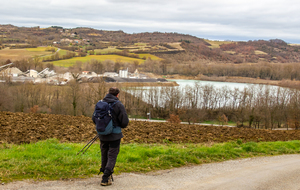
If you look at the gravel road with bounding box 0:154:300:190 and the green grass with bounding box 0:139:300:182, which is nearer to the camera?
the gravel road with bounding box 0:154:300:190

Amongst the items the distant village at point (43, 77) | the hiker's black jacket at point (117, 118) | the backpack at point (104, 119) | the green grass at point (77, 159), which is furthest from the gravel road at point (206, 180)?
the distant village at point (43, 77)

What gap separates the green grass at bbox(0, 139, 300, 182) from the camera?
6.49m

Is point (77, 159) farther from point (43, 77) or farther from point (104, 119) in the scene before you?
point (43, 77)

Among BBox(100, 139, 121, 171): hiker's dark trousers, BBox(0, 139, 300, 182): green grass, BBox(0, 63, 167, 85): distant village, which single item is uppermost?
BBox(100, 139, 121, 171): hiker's dark trousers

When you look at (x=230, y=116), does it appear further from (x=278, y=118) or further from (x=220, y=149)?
(x=220, y=149)

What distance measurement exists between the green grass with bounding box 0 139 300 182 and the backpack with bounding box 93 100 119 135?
164 cm

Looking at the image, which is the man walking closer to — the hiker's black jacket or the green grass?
the hiker's black jacket

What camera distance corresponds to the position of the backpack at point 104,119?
19.4 feet

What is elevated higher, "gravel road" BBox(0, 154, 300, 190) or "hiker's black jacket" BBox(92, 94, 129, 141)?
"hiker's black jacket" BBox(92, 94, 129, 141)

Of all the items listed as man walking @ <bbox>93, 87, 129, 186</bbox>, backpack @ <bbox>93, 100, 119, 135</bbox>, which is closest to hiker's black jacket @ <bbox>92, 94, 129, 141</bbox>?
man walking @ <bbox>93, 87, 129, 186</bbox>

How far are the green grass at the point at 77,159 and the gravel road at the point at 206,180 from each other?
43 cm

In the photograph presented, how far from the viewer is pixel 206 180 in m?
7.04

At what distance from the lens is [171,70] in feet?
609

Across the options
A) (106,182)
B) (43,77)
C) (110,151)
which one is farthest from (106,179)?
(43,77)
